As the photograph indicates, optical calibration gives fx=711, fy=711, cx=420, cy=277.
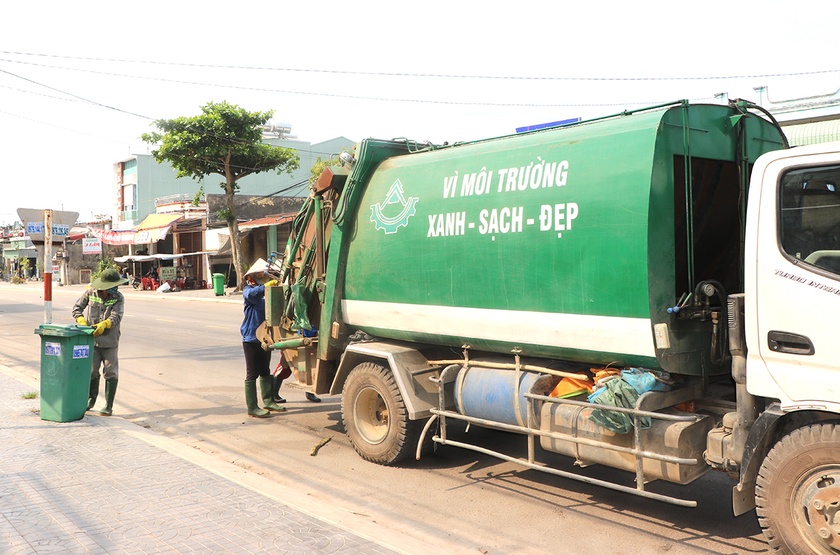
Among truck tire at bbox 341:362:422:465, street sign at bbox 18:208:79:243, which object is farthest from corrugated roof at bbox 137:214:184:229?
truck tire at bbox 341:362:422:465

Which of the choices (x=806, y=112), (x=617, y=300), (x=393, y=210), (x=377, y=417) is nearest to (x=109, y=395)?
(x=377, y=417)

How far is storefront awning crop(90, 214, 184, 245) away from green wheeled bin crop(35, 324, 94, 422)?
38.7 metres

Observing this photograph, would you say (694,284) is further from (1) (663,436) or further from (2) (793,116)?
(2) (793,116)

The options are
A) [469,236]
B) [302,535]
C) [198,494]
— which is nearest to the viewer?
[302,535]

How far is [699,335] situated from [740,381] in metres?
0.52

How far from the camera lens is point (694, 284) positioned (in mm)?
4840

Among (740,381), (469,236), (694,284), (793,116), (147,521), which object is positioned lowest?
(147,521)

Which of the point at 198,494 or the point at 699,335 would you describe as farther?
the point at 198,494

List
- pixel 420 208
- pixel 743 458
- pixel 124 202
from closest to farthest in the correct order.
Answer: pixel 743 458 → pixel 420 208 → pixel 124 202

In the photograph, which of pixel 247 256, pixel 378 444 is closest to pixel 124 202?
pixel 247 256

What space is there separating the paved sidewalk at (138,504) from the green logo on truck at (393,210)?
2.52m

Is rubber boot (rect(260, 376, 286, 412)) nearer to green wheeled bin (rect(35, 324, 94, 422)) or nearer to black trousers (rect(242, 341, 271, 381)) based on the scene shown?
black trousers (rect(242, 341, 271, 381))

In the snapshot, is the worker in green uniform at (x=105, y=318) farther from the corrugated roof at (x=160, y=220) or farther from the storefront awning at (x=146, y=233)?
the corrugated roof at (x=160, y=220)

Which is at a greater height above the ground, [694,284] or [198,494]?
[694,284]
